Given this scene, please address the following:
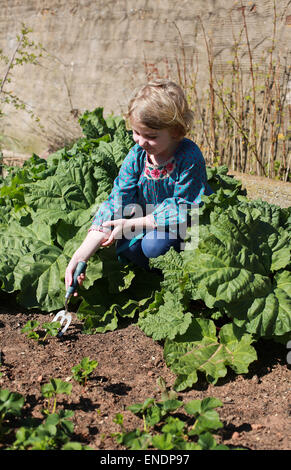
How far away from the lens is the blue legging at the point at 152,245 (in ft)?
9.46

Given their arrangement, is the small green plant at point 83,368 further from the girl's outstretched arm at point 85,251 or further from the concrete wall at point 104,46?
the concrete wall at point 104,46

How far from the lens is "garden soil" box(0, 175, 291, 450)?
2.13 meters

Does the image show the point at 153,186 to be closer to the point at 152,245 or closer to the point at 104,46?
the point at 152,245

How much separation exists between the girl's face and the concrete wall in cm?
248

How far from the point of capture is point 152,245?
2895 millimetres

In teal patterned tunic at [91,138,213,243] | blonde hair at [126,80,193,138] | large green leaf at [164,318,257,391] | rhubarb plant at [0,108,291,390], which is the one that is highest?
blonde hair at [126,80,193,138]

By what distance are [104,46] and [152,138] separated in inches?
149

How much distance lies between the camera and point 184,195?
2852 millimetres

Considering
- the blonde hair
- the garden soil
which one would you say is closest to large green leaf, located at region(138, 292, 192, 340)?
the garden soil

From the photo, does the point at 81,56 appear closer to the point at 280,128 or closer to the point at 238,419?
the point at 280,128

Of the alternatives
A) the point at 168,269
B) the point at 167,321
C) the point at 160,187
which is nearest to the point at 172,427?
the point at 167,321

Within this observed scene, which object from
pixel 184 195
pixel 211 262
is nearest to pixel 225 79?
pixel 184 195

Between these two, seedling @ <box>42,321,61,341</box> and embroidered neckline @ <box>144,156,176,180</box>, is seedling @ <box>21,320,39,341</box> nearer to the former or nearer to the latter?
seedling @ <box>42,321,61,341</box>
